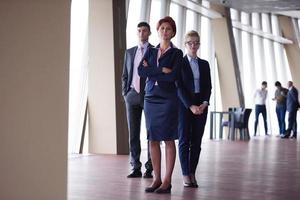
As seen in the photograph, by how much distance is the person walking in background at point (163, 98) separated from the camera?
3.85 metres

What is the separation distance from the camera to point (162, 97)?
152 inches

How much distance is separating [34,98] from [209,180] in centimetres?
252

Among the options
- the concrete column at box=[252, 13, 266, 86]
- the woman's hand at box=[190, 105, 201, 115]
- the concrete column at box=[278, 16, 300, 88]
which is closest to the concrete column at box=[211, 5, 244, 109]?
the concrete column at box=[252, 13, 266, 86]

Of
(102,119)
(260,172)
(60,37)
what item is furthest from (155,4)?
(60,37)

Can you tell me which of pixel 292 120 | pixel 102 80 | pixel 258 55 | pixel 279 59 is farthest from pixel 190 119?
pixel 279 59

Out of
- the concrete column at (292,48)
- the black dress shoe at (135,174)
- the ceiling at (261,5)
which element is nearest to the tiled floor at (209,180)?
the black dress shoe at (135,174)

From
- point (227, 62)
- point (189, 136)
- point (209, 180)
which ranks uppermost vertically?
point (227, 62)

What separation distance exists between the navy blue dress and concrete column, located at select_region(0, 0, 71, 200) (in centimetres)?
127

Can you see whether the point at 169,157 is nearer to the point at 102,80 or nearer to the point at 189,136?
the point at 189,136

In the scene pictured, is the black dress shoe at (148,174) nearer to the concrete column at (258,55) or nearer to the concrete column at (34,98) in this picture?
the concrete column at (34,98)

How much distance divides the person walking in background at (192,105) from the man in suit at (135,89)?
1.60 ft

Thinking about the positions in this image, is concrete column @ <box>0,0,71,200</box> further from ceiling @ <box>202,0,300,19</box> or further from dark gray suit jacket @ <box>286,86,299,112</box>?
dark gray suit jacket @ <box>286,86,299,112</box>

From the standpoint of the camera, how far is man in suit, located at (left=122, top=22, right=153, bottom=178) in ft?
15.4

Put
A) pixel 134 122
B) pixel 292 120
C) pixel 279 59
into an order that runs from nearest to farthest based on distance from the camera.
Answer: pixel 134 122
pixel 292 120
pixel 279 59
